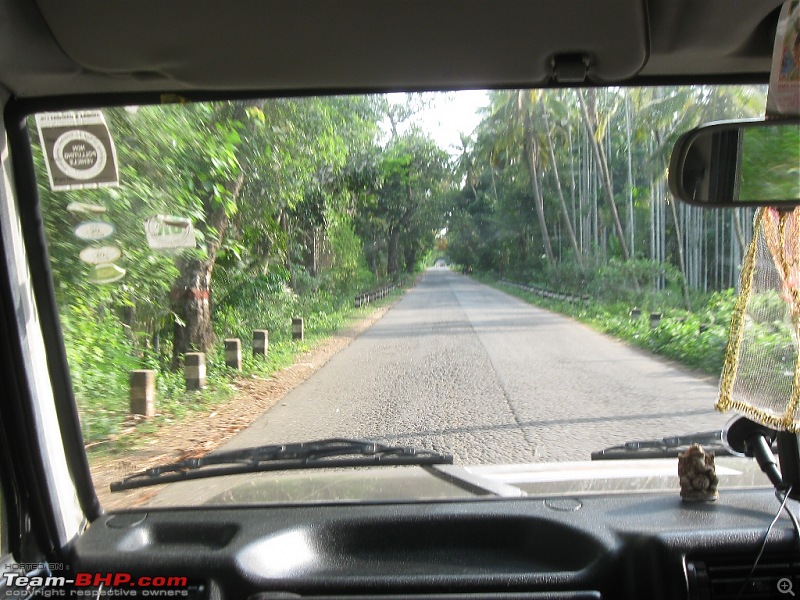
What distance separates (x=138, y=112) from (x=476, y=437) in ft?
9.17

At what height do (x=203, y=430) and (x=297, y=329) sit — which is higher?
(x=297, y=329)

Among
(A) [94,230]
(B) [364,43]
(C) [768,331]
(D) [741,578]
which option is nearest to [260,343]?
(A) [94,230]

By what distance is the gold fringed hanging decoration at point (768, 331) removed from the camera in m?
2.57

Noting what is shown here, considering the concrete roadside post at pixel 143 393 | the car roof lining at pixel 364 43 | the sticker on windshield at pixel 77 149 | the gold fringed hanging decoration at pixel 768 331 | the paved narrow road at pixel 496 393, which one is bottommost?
the paved narrow road at pixel 496 393

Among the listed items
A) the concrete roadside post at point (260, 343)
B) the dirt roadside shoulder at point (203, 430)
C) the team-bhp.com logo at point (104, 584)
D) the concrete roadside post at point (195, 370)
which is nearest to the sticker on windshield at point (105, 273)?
the dirt roadside shoulder at point (203, 430)

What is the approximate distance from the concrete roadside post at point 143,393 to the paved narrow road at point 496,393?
606 millimetres

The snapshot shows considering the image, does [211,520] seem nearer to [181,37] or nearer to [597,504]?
[597,504]

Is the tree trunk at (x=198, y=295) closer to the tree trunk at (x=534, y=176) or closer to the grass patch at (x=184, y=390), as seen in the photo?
the grass patch at (x=184, y=390)

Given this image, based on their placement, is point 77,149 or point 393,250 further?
point 393,250

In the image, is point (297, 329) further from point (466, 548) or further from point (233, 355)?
point (466, 548)

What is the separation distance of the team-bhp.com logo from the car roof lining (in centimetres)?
185

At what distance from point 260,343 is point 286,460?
3109mm

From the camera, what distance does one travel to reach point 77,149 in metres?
3.12

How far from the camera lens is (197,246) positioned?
4.48 meters
